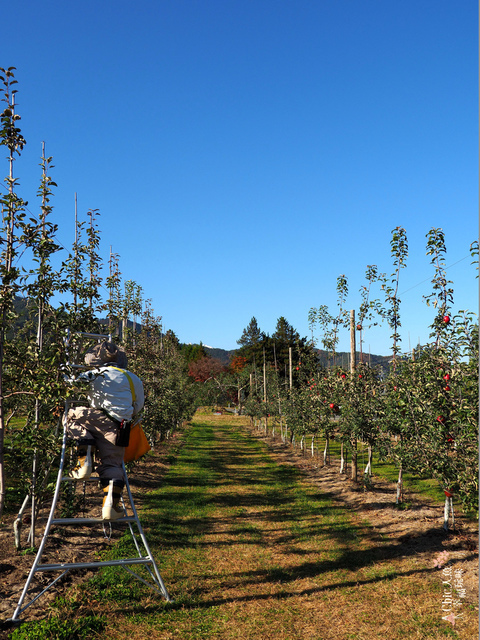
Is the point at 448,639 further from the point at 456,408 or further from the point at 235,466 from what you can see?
the point at 235,466

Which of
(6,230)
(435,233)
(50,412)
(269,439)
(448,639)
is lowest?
(269,439)

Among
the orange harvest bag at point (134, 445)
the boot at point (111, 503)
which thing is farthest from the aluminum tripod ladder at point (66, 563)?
the orange harvest bag at point (134, 445)

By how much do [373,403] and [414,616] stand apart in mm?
6232

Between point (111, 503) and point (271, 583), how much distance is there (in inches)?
105

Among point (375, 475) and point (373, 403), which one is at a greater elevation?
point (373, 403)

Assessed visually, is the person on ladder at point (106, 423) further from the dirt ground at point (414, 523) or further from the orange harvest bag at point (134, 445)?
the dirt ground at point (414, 523)

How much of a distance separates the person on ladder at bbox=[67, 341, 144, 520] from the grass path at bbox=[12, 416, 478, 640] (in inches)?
50.0

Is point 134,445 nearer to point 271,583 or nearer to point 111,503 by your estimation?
point 111,503

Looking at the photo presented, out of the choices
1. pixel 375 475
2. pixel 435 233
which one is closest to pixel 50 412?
pixel 435 233

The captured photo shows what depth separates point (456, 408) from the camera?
6.66m

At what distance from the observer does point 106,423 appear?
5277mm

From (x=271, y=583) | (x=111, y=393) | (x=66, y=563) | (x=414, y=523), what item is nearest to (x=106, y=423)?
(x=111, y=393)

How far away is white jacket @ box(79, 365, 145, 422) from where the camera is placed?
5141mm

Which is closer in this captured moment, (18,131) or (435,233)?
(18,131)
